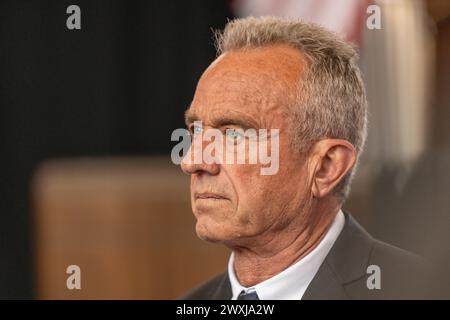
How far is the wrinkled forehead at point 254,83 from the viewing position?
3.76 ft

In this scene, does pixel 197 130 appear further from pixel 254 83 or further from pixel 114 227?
pixel 114 227

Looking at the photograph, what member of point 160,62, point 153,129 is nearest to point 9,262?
point 153,129

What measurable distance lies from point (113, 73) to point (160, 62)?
10 cm

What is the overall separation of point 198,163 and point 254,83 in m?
0.13

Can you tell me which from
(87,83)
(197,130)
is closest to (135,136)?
(87,83)

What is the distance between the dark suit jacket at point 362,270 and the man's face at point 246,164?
0.11 meters

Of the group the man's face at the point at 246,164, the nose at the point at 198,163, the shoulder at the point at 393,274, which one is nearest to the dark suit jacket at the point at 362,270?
the shoulder at the point at 393,274

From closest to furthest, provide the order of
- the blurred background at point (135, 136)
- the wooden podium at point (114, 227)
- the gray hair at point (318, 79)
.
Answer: the gray hair at point (318, 79) → the blurred background at point (135, 136) → the wooden podium at point (114, 227)

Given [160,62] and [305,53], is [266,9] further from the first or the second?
[160,62]

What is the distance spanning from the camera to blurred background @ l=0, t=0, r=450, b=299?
132 centimetres

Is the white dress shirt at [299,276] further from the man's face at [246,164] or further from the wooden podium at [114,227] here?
the wooden podium at [114,227]

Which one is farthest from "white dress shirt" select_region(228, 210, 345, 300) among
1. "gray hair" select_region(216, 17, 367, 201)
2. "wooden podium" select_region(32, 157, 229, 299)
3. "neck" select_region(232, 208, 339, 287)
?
"wooden podium" select_region(32, 157, 229, 299)

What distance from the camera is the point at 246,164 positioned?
1.17 meters

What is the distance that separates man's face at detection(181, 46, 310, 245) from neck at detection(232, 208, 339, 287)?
0.13ft
